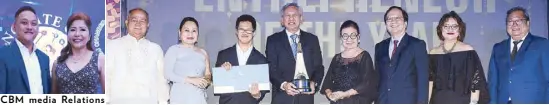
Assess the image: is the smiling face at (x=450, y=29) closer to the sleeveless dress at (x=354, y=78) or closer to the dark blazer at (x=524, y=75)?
the dark blazer at (x=524, y=75)

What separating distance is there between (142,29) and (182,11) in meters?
0.30

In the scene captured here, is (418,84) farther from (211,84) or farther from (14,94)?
(14,94)

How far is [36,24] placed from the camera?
6.00 m

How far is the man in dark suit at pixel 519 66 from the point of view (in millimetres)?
6023

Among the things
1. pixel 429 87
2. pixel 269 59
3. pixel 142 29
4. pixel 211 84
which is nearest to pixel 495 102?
pixel 429 87

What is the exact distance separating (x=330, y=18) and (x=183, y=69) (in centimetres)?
107

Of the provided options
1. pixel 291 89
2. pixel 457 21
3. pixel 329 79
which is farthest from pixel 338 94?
pixel 457 21

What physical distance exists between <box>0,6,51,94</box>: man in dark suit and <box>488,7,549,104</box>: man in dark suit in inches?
121

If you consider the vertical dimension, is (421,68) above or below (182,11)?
below

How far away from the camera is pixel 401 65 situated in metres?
6.05

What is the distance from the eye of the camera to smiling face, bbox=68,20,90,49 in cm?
601

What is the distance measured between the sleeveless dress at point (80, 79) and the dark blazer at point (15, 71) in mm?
83

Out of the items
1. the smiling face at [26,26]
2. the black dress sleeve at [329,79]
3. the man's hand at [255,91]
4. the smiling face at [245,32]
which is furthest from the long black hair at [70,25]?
the black dress sleeve at [329,79]

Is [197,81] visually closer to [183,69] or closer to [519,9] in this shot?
[183,69]
